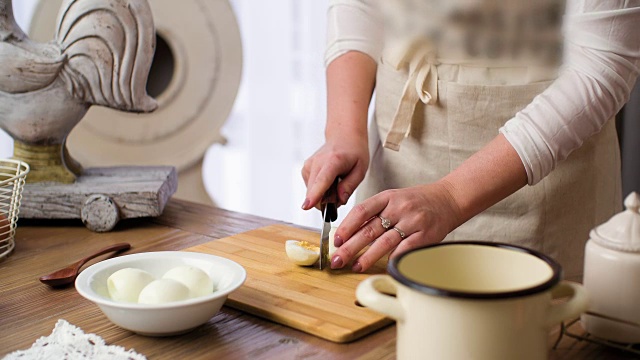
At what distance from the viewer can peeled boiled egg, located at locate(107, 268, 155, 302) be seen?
3.04ft

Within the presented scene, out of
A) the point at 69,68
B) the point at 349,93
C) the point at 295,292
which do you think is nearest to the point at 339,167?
the point at 349,93

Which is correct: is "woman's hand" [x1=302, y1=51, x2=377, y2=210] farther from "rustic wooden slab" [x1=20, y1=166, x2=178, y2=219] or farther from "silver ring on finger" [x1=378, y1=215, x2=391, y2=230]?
"rustic wooden slab" [x1=20, y1=166, x2=178, y2=219]

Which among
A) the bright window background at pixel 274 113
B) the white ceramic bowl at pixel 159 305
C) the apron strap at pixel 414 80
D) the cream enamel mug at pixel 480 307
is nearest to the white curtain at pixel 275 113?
the bright window background at pixel 274 113

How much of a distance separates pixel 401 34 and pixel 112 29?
0.58 meters

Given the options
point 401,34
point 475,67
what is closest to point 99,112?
point 401,34

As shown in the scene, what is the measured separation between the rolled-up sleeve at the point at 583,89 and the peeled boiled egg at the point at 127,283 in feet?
2.04

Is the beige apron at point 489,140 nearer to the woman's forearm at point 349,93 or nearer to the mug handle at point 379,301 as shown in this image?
the woman's forearm at point 349,93

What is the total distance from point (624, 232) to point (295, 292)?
457mm

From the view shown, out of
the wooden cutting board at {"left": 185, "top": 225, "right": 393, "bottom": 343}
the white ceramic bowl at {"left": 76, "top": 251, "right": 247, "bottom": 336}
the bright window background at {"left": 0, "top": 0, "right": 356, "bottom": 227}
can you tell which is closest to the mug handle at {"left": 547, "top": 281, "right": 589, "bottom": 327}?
the wooden cutting board at {"left": 185, "top": 225, "right": 393, "bottom": 343}

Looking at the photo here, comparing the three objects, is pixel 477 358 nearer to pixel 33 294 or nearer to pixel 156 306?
pixel 156 306

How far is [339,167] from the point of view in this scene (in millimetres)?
1339

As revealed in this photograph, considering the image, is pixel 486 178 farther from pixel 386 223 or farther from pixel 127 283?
pixel 127 283

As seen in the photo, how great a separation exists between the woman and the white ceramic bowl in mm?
208

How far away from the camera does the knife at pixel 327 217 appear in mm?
1153
